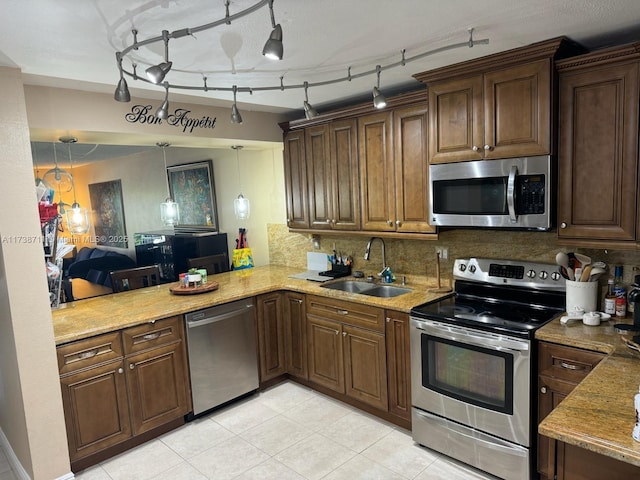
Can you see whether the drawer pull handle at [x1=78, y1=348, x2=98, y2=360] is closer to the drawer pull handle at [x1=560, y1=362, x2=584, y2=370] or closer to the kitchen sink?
the kitchen sink

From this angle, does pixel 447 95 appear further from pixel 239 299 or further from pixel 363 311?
pixel 239 299

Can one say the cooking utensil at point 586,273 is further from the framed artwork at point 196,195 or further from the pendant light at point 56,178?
the pendant light at point 56,178

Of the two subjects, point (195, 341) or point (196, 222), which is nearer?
point (195, 341)

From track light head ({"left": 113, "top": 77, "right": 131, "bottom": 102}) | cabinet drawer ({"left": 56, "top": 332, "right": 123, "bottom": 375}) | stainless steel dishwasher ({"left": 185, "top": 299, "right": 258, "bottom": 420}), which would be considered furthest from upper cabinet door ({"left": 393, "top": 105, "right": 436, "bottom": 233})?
cabinet drawer ({"left": 56, "top": 332, "right": 123, "bottom": 375})

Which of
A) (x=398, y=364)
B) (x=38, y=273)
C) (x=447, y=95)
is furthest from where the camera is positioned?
(x=398, y=364)

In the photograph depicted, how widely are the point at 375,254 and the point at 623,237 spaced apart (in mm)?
1925

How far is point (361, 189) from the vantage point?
3.57 metres

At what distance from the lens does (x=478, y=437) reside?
263 cm

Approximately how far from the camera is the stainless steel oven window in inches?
98.5

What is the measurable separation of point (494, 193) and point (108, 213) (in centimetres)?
314

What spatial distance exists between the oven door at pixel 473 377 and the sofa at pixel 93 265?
2.63m

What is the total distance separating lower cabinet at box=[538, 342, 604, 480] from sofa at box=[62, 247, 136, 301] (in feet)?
11.0

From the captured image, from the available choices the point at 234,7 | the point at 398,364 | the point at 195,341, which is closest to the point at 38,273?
the point at 195,341

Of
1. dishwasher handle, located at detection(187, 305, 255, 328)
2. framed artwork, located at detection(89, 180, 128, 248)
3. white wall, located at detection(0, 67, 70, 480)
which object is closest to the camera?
white wall, located at detection(0, 67, 70, 480)
